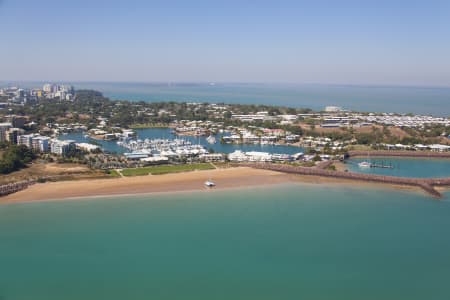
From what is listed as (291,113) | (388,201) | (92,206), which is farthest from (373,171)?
(291,113)

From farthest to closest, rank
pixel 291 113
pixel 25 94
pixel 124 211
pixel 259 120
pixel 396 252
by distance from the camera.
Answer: pixel 25 94
pixel 291 113
pixel 259 120
pixel 124 211
pixel 396 252

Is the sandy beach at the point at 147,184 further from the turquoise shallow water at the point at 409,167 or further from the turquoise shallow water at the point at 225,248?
the turquoise shallow water at the point at 409,167

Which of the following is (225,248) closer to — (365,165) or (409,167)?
(365,165)

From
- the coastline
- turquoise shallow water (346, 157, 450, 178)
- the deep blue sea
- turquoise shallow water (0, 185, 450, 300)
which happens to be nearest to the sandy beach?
the coastline

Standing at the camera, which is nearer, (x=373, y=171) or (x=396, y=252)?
(x=396, y=252)

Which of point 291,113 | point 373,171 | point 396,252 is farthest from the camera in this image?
point 291,113

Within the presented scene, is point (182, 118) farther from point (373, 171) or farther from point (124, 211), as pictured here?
point (124, 211)

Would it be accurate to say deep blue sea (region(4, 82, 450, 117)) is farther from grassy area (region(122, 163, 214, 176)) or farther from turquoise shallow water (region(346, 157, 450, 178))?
grassy area (region(122, 163, 214, 176))
